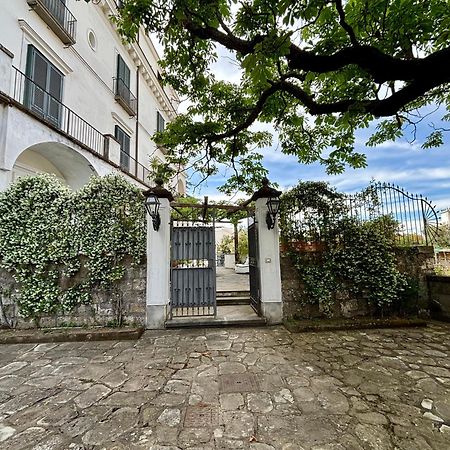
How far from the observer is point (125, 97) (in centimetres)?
1191

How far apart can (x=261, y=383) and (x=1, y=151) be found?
6.60m

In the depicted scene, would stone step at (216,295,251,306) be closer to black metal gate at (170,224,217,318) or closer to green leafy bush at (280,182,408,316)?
black metal gate at (170,224,217,318)

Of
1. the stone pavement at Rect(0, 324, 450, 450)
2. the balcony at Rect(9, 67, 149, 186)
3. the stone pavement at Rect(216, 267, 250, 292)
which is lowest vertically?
the stone pavement at Rect(0, 324, 450, 450)

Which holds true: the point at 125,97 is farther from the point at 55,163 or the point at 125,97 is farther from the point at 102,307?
the point at 102,307

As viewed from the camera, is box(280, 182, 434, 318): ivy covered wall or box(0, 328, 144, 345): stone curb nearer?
box(0, 328, 144, 345): stone curb

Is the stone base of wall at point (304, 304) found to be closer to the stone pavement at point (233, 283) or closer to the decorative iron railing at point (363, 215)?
the decorative iron railing at point (363, 215)

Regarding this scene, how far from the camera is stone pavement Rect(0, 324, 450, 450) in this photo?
1.94 m

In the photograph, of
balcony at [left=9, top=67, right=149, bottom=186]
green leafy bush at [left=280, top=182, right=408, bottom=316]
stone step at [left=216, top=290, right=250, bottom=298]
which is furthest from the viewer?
stone step at [left=216, top=290, right=250, bottom=298]

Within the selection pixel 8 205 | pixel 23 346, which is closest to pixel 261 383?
pixel 23 346

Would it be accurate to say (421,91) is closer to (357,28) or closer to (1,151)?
(357,28)

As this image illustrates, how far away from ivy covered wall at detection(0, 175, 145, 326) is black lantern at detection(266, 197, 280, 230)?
2.58 metres

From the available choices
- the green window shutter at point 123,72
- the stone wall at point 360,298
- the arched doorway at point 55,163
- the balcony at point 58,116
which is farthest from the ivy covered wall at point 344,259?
the green window shutter at point 123,72

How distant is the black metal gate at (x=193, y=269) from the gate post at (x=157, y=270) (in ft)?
1.12

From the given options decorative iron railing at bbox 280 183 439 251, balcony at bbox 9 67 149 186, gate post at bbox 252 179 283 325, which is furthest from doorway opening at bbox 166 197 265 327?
balcony at bbox 9 67 149 186
